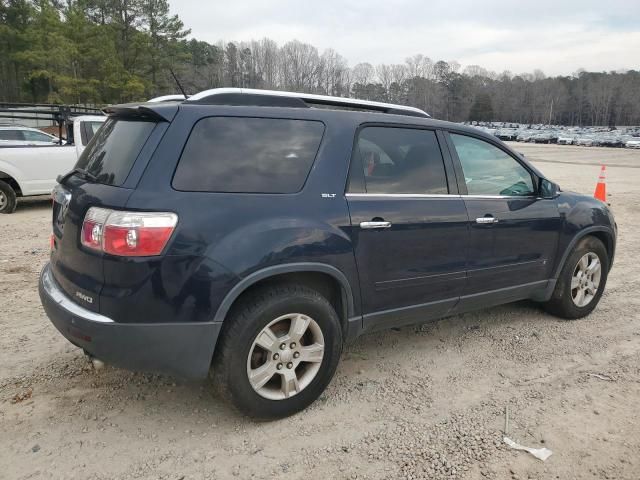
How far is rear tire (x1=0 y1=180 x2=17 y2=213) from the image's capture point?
30.8ft

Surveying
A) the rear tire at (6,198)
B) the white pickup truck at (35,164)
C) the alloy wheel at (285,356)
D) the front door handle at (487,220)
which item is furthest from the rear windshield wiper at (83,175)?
the rear tire at (6,198)

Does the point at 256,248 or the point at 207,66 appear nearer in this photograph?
the point at 256,248

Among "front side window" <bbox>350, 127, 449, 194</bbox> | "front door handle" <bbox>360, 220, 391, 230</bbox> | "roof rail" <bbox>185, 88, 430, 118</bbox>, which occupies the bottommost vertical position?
"front door handle" <bbox>360, 220, 391, 230</bbox>

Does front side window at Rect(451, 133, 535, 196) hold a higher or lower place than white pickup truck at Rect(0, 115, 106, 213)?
higher

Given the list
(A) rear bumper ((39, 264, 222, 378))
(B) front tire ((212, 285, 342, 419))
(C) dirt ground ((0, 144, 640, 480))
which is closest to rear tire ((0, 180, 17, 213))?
(C) dirt ground ((0, 144, 640, 480))

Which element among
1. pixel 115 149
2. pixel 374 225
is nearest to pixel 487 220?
pixel 374 225

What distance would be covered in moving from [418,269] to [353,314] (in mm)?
580

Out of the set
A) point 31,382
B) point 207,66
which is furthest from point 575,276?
point 207,66

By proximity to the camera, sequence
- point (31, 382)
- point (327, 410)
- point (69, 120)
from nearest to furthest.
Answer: point (327, 410) < point (31, 382) < point (69, 120)

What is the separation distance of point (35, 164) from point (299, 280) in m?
8.67

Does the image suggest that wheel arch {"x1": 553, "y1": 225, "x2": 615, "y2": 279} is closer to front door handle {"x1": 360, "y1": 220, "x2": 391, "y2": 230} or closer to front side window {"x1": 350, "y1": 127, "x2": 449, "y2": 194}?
front side window {"x1": 350, "y1": 127, "x2": 449, "y2": 194}

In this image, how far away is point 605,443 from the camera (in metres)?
2.86

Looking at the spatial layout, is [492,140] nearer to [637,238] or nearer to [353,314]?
[353,314]

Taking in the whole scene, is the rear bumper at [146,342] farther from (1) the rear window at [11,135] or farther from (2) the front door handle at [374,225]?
(1) the rear window at [11,135]
